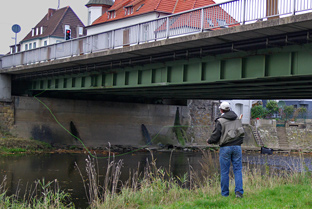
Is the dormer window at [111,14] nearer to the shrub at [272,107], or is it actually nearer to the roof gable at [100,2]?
the roof gable at [100,2]

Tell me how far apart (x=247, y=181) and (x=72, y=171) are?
10.8 metres

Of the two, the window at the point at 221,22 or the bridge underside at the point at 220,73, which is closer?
the bridge underside at the point at 220,73

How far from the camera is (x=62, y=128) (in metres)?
31.5

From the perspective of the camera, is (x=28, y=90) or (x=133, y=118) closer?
(x=28, y=90)

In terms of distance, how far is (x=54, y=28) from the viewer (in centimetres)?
6256

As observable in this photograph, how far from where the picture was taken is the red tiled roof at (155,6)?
130 feet

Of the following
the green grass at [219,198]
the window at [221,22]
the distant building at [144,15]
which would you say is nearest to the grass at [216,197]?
the green grass at [219,198]

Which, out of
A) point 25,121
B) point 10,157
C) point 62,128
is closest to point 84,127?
point 62,128

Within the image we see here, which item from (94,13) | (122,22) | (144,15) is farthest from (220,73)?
(94,13)

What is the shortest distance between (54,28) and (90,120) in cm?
3315

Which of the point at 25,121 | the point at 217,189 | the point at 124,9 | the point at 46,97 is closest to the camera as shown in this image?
the point at 217,189

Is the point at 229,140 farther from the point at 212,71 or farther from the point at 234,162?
the point at 212,71

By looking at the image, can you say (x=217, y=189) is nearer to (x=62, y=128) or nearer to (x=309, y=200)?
(x=309, y=200)

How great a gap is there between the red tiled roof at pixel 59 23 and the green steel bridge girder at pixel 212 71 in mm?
39038
